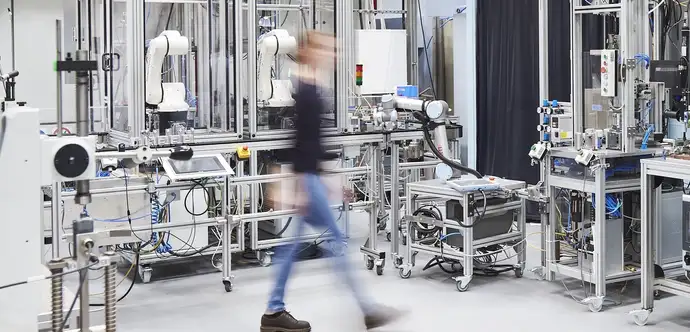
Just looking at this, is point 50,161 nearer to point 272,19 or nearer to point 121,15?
point 121,15

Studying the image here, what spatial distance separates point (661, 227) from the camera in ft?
16.7

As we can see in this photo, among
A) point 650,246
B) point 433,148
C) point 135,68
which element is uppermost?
point 135,68

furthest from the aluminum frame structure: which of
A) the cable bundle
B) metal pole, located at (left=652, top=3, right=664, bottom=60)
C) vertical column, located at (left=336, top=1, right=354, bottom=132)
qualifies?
vertical column, located at (left=336, top=1, right=354, bottom=132)

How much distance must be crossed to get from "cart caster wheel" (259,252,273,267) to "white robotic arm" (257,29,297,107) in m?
1.09

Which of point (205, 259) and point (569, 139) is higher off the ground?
point (569, 139)

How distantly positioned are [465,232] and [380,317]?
95cm

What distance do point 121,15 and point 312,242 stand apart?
220 cm

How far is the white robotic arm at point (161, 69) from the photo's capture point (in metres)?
5.32

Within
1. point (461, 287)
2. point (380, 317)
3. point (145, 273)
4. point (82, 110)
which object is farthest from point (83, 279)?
point (461, 287)

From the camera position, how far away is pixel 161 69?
17.8 feet

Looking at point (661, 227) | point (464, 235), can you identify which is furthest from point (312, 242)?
point (661, 227)

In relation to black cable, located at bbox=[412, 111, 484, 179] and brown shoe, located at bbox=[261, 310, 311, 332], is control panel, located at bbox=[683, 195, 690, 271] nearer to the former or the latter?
black cable, located at bbox=[412, 111, 484, 179]

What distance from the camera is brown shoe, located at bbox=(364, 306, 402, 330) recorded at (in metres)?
4.54

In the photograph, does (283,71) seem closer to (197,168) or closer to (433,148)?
(197,168)
